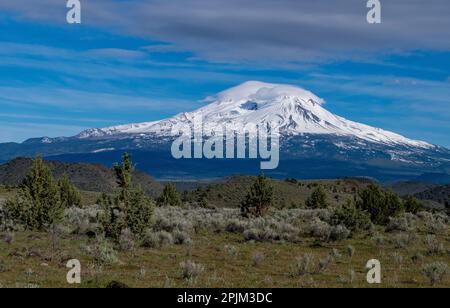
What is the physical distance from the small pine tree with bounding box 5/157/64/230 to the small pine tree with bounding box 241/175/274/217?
17104 millimetres

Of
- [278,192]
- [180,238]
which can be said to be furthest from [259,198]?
[278,192]

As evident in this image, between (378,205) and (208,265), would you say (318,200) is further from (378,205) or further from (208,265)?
(208,265)

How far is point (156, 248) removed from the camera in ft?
86.2

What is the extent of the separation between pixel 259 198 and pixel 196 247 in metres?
17.0

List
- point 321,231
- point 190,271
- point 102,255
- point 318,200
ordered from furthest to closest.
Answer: point 318,200 → point 321,231 → point 102,255 → point 190,271

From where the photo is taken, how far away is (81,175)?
11838 cm

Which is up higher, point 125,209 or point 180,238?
point 125,209

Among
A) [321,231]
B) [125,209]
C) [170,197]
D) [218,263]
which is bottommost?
[218,263]

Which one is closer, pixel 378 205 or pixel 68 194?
pixel 378 205

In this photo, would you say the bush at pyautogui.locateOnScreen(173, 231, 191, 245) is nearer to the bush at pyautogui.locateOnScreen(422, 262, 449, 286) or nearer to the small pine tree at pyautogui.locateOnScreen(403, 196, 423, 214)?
the bush at pyautogui.locateOnScreen(422, 262, 449, 286)

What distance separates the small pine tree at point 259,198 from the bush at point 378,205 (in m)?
6.53
